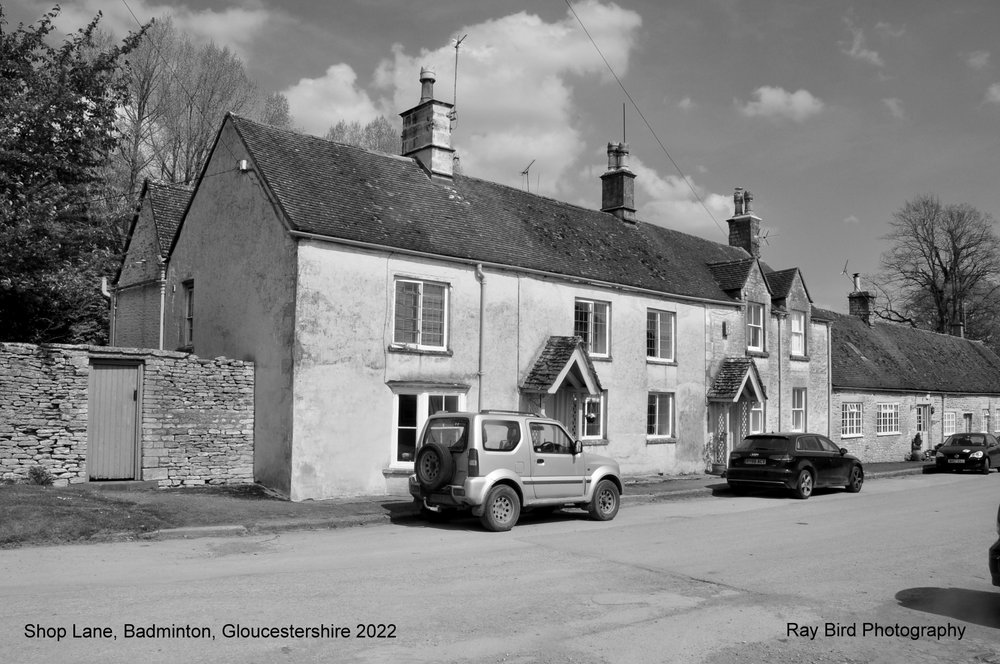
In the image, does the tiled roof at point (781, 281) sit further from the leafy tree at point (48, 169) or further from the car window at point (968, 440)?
the leafy tree at point (48, 169)

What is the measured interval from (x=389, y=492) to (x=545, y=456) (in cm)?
469

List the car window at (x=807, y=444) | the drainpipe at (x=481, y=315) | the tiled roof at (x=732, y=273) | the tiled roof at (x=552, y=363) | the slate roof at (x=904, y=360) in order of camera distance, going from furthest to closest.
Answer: the slate roof at (x=904, y=360), the tiled roof at (x=732, y=273), the car window at (x=807, y=444), the tiled roof at (x=552, y=363), the drainpipe at (x=481, y=315)

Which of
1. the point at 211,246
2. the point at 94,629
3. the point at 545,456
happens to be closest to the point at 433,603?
the point at 94,629

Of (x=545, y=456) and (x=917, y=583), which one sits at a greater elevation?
(x=545, y=456)

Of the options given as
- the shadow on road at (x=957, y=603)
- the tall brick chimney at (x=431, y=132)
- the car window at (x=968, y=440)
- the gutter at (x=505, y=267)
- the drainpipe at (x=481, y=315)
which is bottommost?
the shadow on road at (x=957, y=603)

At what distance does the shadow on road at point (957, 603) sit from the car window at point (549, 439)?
6.22 m

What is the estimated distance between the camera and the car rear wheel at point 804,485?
19500mm

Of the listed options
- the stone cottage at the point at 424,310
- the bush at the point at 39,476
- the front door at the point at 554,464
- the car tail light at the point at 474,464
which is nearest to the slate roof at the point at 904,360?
the stone cottage at the point at 424,310

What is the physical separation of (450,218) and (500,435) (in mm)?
8334

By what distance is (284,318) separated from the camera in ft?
53.8

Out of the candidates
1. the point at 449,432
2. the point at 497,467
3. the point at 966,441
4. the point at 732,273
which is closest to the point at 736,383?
the point at 732,273

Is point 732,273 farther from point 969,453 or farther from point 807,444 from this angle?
point 969,453

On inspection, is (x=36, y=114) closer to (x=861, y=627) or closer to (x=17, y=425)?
(x=17, y=425)

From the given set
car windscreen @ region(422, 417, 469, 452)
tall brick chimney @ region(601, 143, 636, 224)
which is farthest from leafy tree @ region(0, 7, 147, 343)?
tall brick chimney @ region(601, 143, 636, 224)
